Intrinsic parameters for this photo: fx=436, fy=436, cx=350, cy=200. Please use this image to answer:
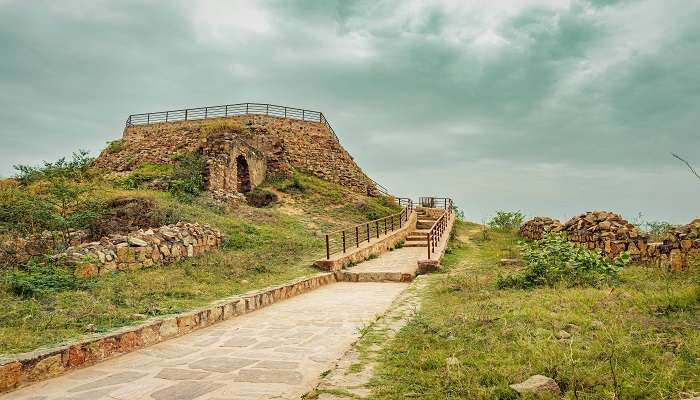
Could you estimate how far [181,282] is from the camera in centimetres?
852

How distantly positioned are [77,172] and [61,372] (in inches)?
530

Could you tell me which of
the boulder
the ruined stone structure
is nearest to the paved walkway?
the boulder

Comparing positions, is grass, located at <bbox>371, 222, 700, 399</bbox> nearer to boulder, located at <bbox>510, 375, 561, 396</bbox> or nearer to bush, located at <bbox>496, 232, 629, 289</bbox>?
boulder, located at <bbox>510, 375, 561, 396</bbox>

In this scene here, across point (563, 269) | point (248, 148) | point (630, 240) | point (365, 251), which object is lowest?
point (563, 269)

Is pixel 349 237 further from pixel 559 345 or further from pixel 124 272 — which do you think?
pixel 559 345

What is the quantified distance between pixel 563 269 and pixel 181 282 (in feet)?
23.2

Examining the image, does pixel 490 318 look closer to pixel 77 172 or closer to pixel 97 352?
pixel 97 352

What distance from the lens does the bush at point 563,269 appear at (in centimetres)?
718

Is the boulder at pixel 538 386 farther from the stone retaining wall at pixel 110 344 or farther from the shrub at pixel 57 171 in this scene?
the shrub at pixel 57 171

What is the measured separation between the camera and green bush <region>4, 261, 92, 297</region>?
21.2 ft

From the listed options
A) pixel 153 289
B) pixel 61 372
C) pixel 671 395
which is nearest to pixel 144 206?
pixel 153 289

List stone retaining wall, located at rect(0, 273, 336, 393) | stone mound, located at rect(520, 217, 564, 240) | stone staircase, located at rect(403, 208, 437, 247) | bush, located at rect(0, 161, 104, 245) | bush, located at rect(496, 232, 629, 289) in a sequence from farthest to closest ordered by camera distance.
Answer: stone staircase, located at rect(403, 208, 437, 247) → stone mound, located at rect(520, 217, 564, 240) → bush, located at rect(0, 161, 104, 245) → bush, located at rect(496, 232, 629, 289) → stone retaining wall, located at rect(0, 273, 336, 393)

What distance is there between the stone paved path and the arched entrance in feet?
57.6

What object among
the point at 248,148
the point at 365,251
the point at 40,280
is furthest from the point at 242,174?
the point at 40,280
